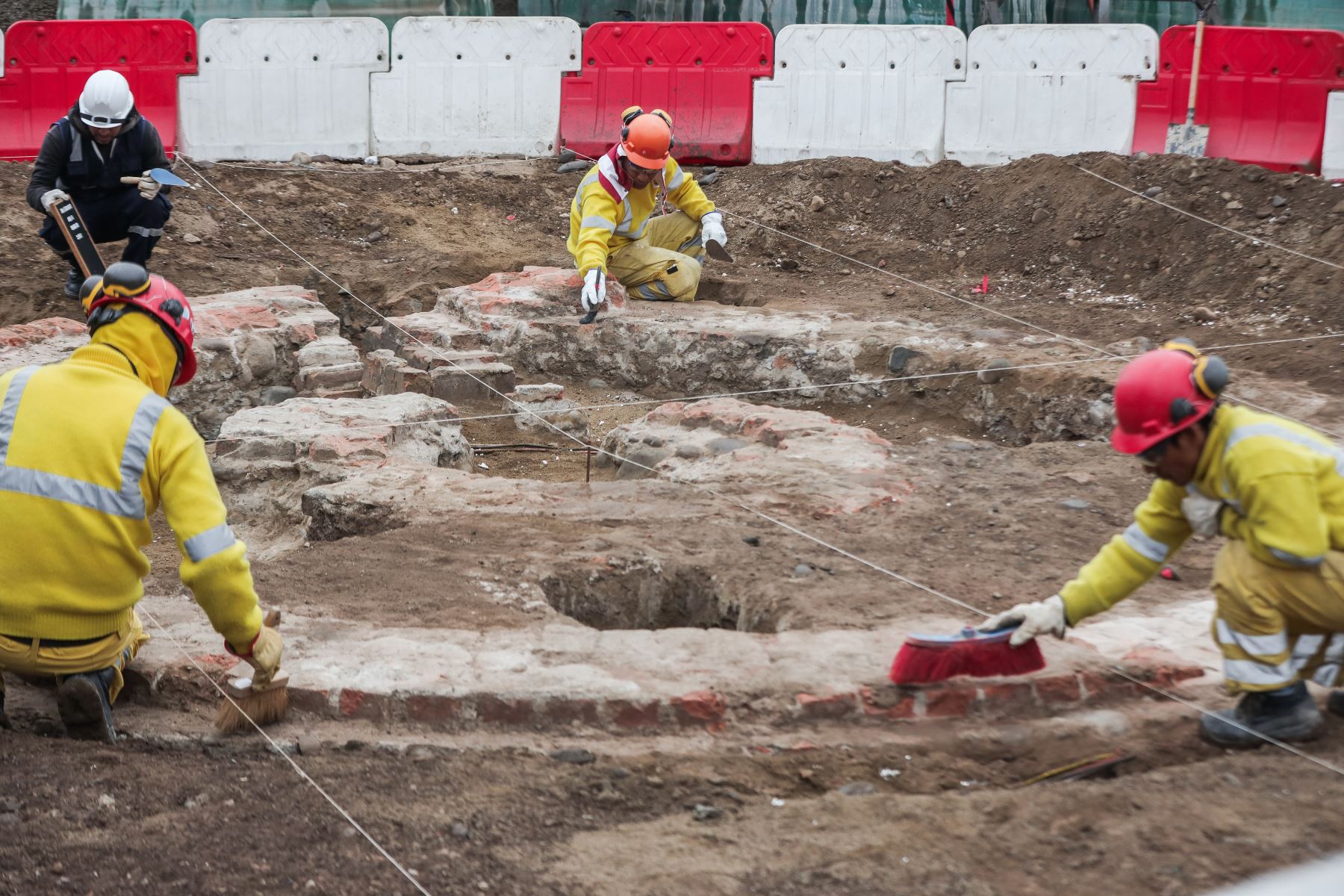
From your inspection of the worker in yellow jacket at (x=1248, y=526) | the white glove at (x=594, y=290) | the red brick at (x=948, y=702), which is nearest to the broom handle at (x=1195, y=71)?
the white glove at (x=594, y=290)

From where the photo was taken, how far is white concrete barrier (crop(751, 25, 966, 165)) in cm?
1178

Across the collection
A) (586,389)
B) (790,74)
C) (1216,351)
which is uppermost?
(790,74)

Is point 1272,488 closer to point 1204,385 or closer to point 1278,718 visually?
point 1204,385

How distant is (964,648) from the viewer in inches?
156

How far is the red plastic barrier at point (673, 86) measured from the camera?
12.1 metres

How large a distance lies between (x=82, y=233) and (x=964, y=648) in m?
6.52

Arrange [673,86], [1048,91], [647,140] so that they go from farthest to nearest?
1. [673,86]
2. [1048,91]
3. [647,140]

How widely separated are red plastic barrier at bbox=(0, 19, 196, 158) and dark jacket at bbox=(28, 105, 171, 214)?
10.7 feet

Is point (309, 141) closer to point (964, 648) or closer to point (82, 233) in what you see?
point (82, 233)

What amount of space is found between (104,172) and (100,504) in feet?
18.7

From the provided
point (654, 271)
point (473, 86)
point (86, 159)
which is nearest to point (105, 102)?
point (86, 159)

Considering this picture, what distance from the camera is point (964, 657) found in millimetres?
3980

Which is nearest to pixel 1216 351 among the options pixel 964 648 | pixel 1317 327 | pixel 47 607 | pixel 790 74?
pixel 1317 327

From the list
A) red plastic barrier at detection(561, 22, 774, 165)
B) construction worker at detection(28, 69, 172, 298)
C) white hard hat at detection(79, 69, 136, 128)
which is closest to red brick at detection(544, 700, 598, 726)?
construction worker at detection(28, 69, 172, 298)
